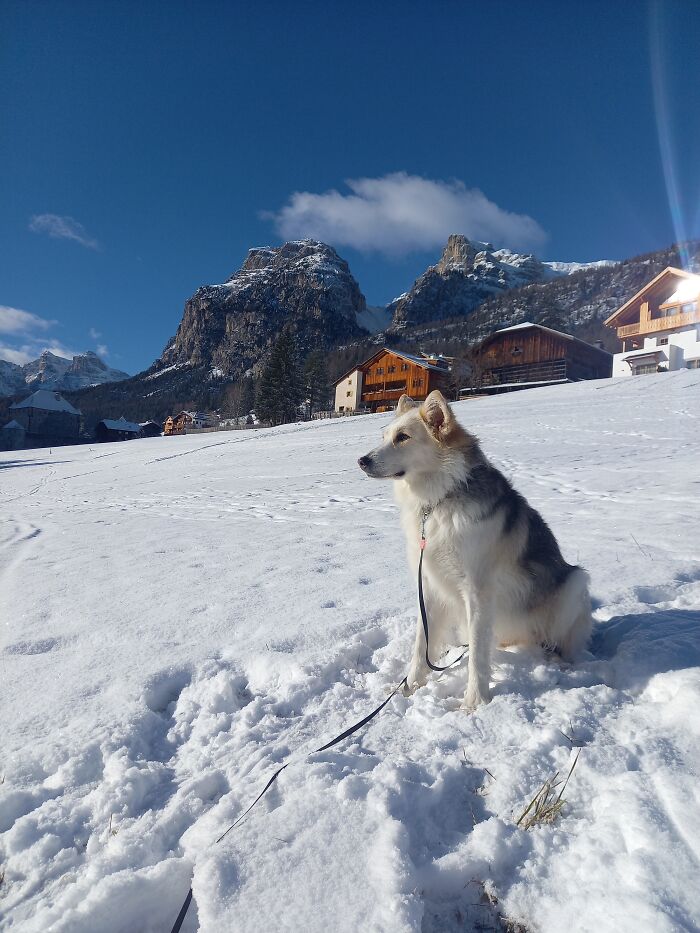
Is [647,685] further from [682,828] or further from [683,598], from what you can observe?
[683,598]

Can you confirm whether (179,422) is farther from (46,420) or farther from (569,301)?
(569,301)

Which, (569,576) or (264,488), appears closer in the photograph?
(569,576)

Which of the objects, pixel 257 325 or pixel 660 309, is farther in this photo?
pixel 257 325

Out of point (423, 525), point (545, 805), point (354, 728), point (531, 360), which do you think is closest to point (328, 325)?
point (531, 360)

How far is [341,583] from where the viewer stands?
5070 mm

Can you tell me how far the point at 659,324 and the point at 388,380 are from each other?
30928mm

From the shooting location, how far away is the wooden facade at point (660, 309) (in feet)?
135

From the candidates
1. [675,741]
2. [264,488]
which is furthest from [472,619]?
[264,488]

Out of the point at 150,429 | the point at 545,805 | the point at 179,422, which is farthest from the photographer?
the point at 150,429

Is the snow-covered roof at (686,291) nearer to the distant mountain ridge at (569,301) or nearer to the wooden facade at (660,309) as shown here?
the wooden facade at (660,309)

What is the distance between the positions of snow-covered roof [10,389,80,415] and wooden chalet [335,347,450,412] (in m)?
54.7

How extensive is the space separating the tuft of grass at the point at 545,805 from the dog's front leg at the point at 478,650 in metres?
0.75

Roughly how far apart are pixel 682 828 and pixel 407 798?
1096mm

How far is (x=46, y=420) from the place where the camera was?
266 feet
